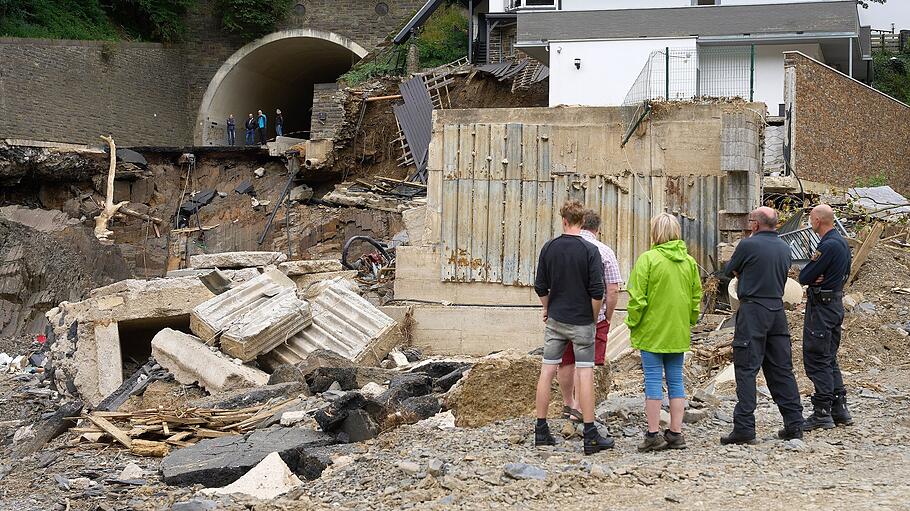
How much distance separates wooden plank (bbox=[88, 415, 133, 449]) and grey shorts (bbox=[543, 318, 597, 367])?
373 centimetres

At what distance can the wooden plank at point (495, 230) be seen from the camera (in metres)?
13.0

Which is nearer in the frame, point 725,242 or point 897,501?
point 897,501

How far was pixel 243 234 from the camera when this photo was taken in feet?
82.0

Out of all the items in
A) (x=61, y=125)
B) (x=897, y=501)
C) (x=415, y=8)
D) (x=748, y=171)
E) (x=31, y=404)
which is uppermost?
(x=415, y=8)

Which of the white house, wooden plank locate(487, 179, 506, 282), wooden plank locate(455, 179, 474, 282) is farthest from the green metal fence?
wooden plank locate(455, 179, 474, 282)

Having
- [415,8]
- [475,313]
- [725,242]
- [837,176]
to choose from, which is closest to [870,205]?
[837,176]

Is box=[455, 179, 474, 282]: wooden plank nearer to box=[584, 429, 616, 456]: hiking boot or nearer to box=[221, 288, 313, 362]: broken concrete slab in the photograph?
box=[221, 288, 313, 362]: broken concrete slab

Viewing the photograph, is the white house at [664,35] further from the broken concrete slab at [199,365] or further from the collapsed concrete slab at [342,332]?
the broken concrete slab at [199,365]

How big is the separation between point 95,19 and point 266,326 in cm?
2474

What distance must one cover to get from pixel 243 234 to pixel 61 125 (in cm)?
716

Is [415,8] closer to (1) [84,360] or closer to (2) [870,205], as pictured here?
(2) [870,205]

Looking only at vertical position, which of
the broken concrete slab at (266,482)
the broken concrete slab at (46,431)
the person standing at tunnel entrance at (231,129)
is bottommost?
the broken concrete slab at (46,431)

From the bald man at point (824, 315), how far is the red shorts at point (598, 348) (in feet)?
4.48

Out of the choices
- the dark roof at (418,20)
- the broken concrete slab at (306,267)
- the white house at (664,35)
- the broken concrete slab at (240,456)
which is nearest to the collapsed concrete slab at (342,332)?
the broken concrete slab at (306,267)
